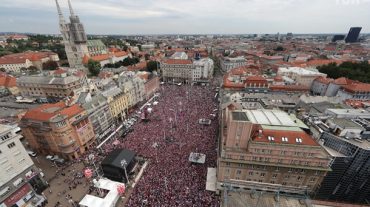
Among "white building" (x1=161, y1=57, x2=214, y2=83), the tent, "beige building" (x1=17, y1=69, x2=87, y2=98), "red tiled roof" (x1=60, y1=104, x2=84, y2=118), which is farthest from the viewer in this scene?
"white building" (x1=161, y1=57, x2=214, y2=83)

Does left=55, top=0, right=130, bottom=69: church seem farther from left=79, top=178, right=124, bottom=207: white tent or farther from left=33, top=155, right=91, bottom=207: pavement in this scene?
left=79, top=178, right=124, bottom=207: white tent

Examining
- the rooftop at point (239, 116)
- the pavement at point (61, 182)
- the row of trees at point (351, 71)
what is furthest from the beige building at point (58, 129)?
the row of trees at point (351, 71)

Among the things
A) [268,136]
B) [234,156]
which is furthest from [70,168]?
[268,136]

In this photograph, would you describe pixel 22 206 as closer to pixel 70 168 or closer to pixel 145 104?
pixel 70 168

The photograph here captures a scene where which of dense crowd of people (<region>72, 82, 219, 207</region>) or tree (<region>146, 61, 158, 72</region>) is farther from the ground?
tree (<region>146, 61, 158, 72</region>)

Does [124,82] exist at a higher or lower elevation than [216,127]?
higher

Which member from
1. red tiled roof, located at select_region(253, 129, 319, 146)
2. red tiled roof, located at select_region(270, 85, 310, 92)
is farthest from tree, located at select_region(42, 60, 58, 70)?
red tiled roof, located at select_region(253, 129, 319, 146)
